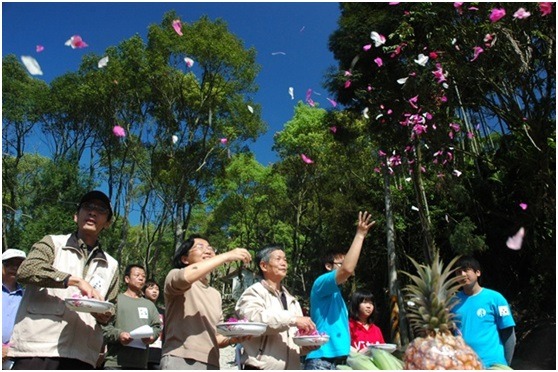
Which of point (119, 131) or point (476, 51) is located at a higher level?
point (119, 131)

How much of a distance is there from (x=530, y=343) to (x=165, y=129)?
13423 millimetres

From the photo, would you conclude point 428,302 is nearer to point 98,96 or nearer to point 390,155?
point 390,155

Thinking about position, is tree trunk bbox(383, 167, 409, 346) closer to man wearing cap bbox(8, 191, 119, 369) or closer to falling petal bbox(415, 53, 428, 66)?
falling petal bbox(415, 53, 428, 66)

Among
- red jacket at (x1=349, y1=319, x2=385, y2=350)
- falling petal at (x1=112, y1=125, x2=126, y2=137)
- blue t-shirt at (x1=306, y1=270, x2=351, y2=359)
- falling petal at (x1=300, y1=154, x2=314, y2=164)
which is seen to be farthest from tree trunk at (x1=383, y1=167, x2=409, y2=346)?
blue t-shirt at (x1=306, y1=270, x2=351, y2=359)

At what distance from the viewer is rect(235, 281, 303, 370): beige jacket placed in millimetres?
3170

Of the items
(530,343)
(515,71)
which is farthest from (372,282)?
(515,71)

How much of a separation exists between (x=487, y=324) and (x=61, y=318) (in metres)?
2.98

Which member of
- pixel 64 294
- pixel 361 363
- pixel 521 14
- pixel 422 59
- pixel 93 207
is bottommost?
pixel 361 363

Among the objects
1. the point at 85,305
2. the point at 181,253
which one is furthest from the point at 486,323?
the point at 85,305

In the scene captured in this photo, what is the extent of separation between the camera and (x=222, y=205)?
27031 millimetres

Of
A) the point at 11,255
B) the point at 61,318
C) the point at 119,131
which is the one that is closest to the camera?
the point at 61,318

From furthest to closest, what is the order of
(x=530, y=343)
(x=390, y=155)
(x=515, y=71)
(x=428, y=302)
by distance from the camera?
1. (x=390, y=155)
2. (x=530, y=343)
3. (x=515, y=71)
4. (x=428, y=302)

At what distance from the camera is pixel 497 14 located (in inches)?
355

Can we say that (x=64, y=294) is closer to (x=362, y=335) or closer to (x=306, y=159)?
(x=362, y=335)
